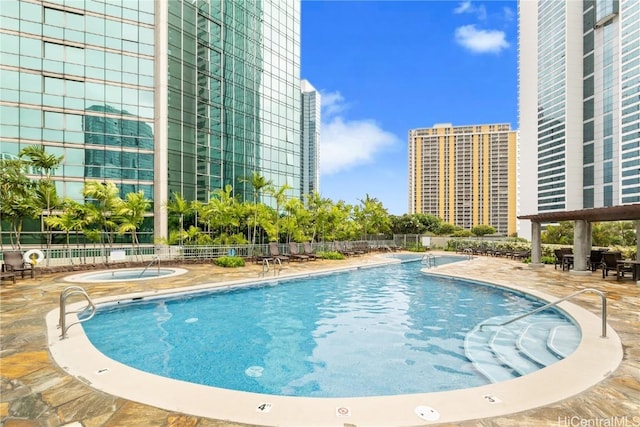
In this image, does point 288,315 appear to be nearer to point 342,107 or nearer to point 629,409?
point 629,409

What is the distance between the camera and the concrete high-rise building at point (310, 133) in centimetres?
13275

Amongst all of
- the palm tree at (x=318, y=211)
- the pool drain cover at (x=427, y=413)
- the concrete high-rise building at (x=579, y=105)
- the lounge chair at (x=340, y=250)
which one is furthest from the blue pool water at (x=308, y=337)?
the concrete high-rise building at (x=579, y=105)

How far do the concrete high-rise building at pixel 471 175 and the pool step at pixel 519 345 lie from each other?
111 m

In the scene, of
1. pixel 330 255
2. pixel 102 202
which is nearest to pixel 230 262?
pixel 330 255

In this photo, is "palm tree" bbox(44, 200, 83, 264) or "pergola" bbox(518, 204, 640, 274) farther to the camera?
"palm tree" bbox(44, 200, 83, 264)

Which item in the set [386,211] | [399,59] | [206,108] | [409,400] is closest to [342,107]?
[399,59]

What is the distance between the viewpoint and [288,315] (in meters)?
9.03

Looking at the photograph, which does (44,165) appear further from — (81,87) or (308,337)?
(308,337)

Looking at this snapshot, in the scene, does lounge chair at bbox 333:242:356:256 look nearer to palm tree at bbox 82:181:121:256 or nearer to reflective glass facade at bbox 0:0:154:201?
reflective glass facade at bbox 0:0:154:201

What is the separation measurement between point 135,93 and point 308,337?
2522 centimetres

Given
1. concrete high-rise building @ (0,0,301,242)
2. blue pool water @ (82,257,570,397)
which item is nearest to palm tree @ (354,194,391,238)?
concrete high-rise building @ (0,0,301,242)

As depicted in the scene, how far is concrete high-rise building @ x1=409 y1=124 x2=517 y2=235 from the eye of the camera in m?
112

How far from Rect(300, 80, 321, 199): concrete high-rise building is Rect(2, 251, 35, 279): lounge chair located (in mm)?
118370

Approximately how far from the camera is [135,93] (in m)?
24.6
